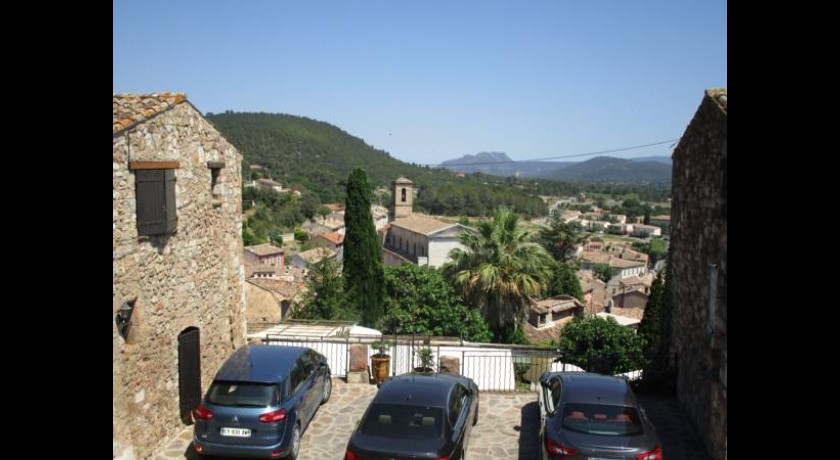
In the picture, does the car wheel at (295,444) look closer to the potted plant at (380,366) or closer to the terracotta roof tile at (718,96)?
the potted plant at (380,366)

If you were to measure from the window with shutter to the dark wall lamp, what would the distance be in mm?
1058

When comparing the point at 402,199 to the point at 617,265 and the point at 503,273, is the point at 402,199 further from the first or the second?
the point at 503,273

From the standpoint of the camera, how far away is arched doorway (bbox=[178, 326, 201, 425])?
35.3 ft

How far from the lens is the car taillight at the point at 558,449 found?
801 cm

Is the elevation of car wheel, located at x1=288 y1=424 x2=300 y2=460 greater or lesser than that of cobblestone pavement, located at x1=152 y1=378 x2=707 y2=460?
greater

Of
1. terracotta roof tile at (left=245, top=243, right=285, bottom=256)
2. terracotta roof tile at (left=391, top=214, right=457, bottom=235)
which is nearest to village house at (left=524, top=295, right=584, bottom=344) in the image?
terracotta roof tile at (left=391, top=214, right=457, bottom=235)

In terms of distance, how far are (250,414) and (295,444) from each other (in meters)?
1.06

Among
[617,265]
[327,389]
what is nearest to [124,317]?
[327,389]

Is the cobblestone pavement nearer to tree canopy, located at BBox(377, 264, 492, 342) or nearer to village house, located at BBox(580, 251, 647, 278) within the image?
tree canopy, located at BBox(377, 264, 492, 342)

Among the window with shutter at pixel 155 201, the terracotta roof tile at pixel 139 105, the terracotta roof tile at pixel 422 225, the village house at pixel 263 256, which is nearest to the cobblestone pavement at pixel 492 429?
the window with shutter at pixel 155 201

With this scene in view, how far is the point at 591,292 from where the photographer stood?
58.4 metres

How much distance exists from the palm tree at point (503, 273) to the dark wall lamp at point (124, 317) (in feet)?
45.5
